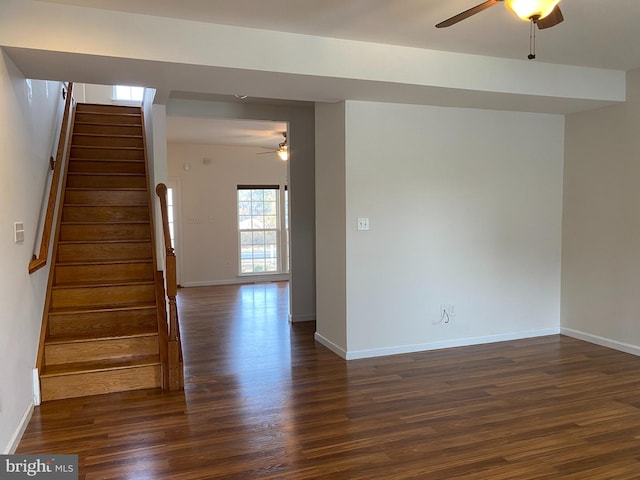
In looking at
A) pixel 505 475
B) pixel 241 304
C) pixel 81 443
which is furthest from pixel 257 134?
pixel 505 475

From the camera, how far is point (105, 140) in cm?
568

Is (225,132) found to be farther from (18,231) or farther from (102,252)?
(18,231)

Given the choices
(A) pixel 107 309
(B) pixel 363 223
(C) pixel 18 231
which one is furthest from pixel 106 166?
(B) pixel 363 223

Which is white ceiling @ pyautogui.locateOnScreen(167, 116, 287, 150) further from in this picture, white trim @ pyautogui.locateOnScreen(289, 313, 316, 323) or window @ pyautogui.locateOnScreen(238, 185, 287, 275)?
white trim @ pyautogui.locateOnScreen(289, 313, 316, 323)

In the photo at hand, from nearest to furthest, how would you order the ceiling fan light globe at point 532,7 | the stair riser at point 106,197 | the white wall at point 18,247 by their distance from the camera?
the ceiling fan light globe at point 532,7, the white wall at point 18,247, the stair riser at point 106,197

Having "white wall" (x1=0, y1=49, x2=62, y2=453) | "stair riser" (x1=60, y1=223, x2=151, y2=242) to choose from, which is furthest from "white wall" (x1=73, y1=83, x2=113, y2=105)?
"white wall" (x1=0, y1=49, x2=62, y2=453)

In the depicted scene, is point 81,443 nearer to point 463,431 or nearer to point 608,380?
point 463,431

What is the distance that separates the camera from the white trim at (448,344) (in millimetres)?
4206

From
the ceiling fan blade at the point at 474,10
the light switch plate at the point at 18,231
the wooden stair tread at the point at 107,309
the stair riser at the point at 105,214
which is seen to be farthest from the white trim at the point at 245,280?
the ceiling fan blade at the point at 474,10

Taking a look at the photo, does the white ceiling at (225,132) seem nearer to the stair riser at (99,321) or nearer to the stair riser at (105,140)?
the stair riser at (105,140)

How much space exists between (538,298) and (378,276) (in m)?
1.85

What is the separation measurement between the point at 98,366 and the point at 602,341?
14.6ft

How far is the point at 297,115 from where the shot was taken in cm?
543

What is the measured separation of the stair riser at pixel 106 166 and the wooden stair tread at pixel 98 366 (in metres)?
2.46
